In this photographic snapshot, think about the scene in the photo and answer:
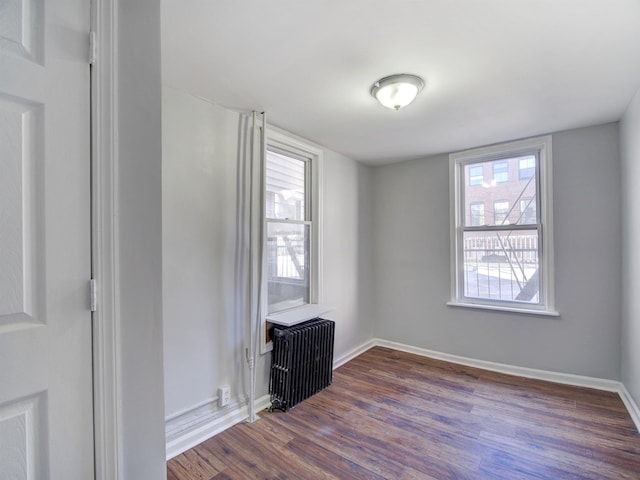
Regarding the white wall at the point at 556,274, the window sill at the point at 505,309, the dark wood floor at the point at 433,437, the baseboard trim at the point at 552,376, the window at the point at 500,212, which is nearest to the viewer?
the dark wood floor at the point at 433,437

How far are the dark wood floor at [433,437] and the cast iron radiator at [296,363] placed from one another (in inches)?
3.9

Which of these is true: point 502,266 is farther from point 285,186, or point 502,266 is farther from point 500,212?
point 285,186

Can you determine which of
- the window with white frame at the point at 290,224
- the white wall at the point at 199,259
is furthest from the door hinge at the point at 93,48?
the window with white frame at the point at 290,224

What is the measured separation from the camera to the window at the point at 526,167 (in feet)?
10.0

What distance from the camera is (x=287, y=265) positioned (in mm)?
2877

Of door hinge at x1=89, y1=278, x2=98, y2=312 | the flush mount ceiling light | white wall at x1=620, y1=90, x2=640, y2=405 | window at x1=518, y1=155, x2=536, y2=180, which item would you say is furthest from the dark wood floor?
the flush mount ceiling light

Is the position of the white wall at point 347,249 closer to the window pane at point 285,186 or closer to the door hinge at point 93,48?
the window pane at point 285,186

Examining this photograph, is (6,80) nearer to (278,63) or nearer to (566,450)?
(278,63)

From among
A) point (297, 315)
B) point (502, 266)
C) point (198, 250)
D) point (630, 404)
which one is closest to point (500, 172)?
point (502, 266)

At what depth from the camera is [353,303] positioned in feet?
12.0

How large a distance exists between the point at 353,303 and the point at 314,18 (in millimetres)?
2936

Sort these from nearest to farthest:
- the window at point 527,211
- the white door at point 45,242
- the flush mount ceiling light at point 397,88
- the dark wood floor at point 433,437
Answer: the white door at point 45,242, the dark wood floor at point 433,437, the flush mount ceiling light at point 397,88, the window at point 527,211

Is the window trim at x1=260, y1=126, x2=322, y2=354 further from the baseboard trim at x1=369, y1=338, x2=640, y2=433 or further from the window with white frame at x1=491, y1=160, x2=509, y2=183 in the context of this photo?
the window with white frame at x1=491, y1=160, x2=509, y2=183

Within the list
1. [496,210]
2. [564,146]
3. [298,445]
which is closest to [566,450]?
[298,445]
